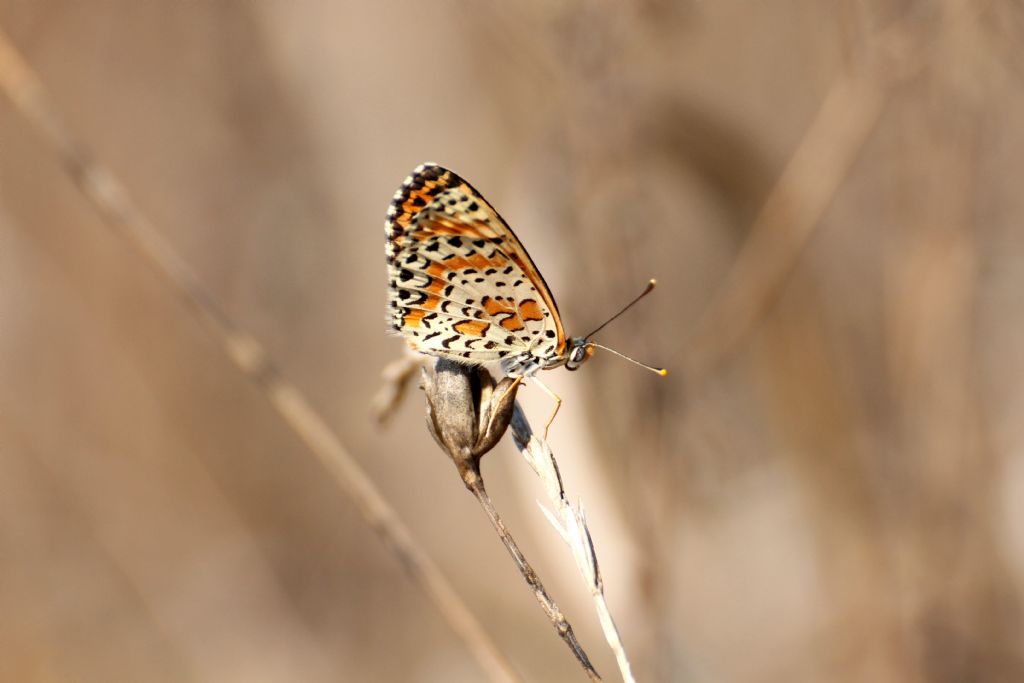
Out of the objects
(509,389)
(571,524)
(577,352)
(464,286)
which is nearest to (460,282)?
(464,286)

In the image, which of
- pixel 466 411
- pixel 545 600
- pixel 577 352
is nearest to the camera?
pixel 545 600

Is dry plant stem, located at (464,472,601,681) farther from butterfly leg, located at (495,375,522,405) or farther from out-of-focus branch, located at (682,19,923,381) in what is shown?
out-of-focus branch, located at (682,19,923,381)

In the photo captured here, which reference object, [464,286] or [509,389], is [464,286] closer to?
[464,286]

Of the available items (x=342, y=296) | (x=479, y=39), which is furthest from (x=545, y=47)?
(x=342, y=296)

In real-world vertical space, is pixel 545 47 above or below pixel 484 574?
above

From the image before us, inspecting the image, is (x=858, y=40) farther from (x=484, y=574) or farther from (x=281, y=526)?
(x=281, y=526)

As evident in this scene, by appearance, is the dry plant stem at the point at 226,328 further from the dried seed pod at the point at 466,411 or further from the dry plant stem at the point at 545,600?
the dry plant stem at the point at 545,600

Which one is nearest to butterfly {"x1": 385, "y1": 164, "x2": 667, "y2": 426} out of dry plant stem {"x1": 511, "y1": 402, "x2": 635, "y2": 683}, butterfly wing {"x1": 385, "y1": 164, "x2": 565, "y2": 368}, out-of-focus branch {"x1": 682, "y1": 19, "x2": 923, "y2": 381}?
butterfly wing {"x1": 385, "y1": 164, "x2": 565, "y2": 368}
